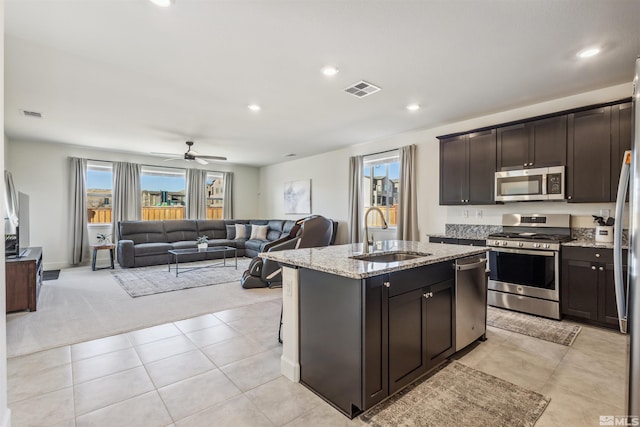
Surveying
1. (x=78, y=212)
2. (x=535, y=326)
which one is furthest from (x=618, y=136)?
(x=78, y=212)

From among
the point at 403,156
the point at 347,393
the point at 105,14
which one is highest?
the point at 105,14

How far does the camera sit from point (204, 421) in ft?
5.84

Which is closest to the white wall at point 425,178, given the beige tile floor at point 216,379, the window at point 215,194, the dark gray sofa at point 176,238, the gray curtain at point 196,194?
the dark gray sofa at point 176,238

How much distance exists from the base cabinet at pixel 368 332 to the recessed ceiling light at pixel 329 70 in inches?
80.6

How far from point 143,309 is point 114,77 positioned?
2.69 m

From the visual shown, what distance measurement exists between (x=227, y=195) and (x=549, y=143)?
7.64 meters

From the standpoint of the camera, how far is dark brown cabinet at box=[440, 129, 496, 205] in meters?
4.19

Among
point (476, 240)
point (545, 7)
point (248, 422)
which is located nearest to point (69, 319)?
point (248, 422)

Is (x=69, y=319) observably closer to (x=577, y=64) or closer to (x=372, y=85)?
(x=372, y=85)

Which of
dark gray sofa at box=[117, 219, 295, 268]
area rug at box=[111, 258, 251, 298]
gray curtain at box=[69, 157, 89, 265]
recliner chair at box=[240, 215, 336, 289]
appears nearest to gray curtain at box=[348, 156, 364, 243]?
dark gray sofa at box=[117, 219, 295, 268]

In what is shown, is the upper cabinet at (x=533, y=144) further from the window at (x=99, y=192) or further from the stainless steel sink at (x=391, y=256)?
the window at (x=99, y=192)

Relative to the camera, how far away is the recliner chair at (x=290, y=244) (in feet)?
12.9

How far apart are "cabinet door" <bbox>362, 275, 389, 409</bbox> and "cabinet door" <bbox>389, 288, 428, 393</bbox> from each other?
61 millimetres

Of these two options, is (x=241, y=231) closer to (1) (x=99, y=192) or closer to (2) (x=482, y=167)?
(1) (x=99, y=192)
